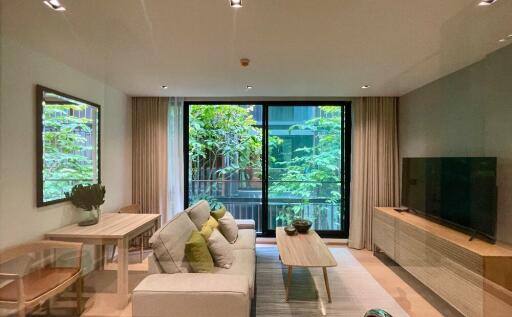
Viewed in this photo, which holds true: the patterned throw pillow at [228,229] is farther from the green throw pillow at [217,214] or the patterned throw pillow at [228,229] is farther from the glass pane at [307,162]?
the glass pane at [307,162]

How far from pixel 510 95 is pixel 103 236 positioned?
288cm

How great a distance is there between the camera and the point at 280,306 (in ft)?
6.77

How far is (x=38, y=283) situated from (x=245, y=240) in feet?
5.39

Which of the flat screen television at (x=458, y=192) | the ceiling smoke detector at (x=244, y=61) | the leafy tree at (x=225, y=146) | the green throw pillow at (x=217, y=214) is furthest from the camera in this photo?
the leafy tree at (x=225, y=146)

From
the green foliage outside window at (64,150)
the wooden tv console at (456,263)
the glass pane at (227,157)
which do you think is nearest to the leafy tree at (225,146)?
the glass pane at (227,157)

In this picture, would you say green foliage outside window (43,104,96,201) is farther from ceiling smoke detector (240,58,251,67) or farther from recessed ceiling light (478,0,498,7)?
recessed ceiling light (478,0,498,7)

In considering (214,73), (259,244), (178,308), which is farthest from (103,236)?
(259,244)

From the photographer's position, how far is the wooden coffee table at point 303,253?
79.3 inches

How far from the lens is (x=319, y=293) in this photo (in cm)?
222

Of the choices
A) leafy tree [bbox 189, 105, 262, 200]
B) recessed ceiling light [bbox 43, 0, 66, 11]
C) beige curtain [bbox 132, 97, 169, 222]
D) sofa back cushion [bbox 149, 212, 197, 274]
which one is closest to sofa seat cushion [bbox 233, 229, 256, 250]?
sofa back cushion [bbox 149, 212, 197, 274]

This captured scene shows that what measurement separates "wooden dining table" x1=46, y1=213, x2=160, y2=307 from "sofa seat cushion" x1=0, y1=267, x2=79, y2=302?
0.67 feet

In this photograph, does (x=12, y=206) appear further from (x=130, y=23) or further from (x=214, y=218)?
(x=214, y=218)

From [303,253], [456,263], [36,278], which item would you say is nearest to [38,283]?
[36,278]

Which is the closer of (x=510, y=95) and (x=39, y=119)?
(x=39, y=119)
